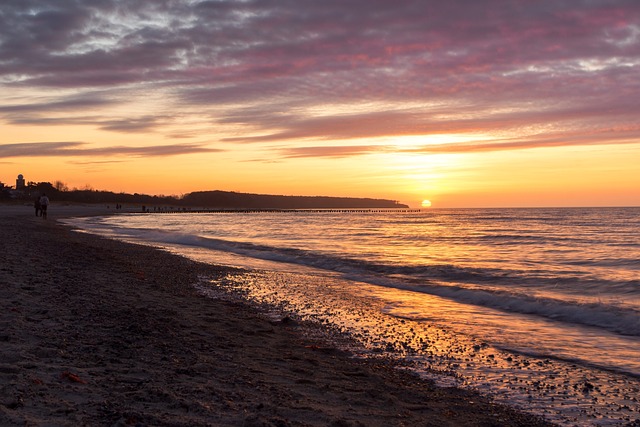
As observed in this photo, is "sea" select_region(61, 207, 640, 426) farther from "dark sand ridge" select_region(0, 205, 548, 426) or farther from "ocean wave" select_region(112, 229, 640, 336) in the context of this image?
"dark sand ridge" select_region(0, 205, 548, 426)

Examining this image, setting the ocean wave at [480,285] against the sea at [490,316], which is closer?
the sea at [490,316]

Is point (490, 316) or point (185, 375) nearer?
point (185, 375)

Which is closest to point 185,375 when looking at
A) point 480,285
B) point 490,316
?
point 490,316

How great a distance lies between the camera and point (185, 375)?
609 cm

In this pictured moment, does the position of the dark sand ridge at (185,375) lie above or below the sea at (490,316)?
above

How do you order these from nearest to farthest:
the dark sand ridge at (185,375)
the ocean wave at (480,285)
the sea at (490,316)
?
the dark sand ridge at (185,375), the sea at (490,316), the ocean wave at (480,285)

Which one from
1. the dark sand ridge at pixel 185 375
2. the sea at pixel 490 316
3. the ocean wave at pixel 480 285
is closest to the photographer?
the dark sand ridge at pixel 185 375

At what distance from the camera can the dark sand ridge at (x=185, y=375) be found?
4852mm

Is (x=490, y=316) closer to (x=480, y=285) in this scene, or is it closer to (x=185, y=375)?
(x=480, y=285)

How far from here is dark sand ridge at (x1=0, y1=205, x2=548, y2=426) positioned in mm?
4852

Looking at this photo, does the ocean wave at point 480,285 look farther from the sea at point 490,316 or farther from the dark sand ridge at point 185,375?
the dark sand ridge at point 185,375

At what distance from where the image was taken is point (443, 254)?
92.0ft

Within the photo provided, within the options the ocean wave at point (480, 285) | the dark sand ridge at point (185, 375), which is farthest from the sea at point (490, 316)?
the dark sand ridge at point (185, 375)

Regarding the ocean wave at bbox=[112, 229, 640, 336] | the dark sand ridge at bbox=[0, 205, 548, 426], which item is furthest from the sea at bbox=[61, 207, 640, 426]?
the dark sand ridge at bbox=[0, 205, 548, 426]
